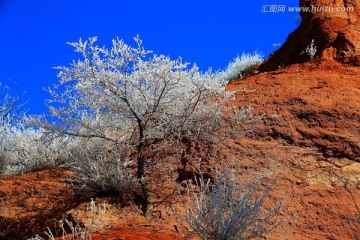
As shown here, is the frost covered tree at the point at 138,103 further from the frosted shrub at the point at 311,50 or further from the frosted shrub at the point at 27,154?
the frosted shrub at the point at 311,50

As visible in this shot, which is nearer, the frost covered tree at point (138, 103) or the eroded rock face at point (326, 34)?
the frost covered tree at point (138, 103)

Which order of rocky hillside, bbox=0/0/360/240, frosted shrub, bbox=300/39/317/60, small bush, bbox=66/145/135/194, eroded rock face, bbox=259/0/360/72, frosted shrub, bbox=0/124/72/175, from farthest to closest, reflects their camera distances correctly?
frosted shrub, bbox=300/39/317/60 < eroded rock face, bbox=259/0/360/72 < frosted shrub, bbox=0/124/72/175 < small bush, bbox=66/145/135/194 < rocky hillside, bbox=0/0/360/240

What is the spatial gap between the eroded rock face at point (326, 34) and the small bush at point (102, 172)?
5.68 m

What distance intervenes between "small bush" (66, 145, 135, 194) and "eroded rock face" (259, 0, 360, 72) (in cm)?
568

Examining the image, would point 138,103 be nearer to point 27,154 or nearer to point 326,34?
point 27,154

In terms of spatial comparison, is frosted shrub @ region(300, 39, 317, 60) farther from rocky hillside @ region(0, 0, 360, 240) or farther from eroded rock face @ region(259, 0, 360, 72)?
rocky hillside @ region(0, 0, 360, 240)

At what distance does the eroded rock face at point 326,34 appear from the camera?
9312mm

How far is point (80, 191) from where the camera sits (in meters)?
5.69

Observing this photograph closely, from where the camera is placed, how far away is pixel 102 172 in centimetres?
545

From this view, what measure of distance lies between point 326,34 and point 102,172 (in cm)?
663

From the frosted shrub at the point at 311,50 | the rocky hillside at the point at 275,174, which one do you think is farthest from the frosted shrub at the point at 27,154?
the frosted shrub at the point at 311,50

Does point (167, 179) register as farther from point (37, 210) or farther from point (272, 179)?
point (37, 210)

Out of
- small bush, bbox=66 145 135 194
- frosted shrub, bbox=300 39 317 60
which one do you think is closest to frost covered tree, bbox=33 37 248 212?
small bush, bbox=66 145 135 194

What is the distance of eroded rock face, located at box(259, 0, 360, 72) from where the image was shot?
931 cm
